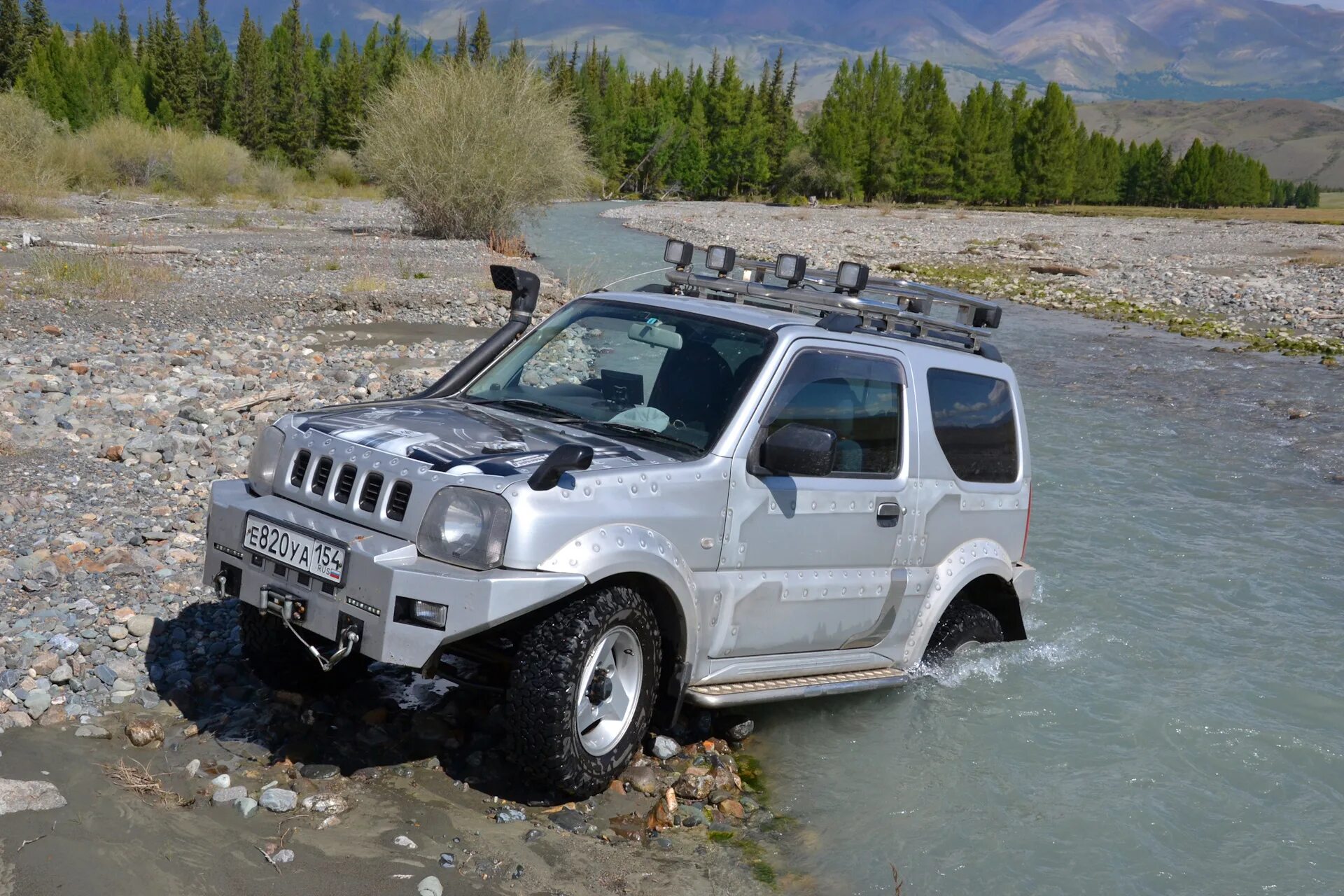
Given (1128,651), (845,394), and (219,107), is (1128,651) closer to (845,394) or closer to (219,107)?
(845,394)

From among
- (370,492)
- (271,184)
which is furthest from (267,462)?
(271,184)

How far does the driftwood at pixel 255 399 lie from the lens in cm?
1058

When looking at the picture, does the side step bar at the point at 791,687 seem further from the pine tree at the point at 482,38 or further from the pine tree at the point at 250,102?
the pine tree at the point at 482,38

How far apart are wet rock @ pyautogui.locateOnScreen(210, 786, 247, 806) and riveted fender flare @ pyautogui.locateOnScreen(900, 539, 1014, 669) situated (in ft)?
9.96

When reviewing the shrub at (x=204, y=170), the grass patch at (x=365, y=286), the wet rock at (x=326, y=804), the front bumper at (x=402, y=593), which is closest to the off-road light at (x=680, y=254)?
the front bumper at (x=402, y=593)

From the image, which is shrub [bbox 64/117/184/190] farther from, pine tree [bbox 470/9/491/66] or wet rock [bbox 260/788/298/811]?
pine tree [bbox 470/9/491/66]

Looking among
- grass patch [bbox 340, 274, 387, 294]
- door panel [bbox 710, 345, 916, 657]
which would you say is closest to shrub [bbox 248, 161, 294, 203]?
grass patch [bbox 340, 274, 387, 294]

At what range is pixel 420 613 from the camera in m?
4.30

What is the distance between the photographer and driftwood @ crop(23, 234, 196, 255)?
22984 mm

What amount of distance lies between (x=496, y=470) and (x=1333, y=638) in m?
6.45

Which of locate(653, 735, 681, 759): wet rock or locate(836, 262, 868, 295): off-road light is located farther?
locate(836, 262, 868, 295): off-road light

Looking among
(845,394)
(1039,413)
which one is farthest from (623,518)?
(1039,413)

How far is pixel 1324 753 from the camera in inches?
258

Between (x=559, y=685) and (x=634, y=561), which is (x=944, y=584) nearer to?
(x=634, y=561)
